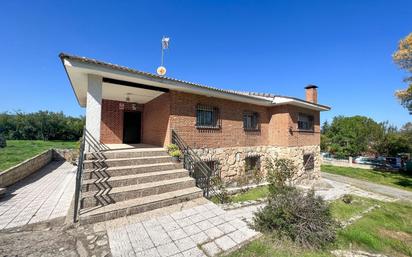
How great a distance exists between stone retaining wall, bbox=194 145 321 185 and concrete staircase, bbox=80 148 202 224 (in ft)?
7.83

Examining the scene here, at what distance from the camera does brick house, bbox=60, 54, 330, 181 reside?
19.3 feet

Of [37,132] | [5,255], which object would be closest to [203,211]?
[5,255]

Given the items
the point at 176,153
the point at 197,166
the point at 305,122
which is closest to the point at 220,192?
the point at 197,166

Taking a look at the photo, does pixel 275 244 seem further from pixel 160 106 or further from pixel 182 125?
pixel 160 106

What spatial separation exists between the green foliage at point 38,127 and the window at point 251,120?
27.0 meters

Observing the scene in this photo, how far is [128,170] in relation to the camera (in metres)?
5.27

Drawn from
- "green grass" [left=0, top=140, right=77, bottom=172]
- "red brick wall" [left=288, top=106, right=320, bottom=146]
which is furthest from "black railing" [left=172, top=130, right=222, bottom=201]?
"green grass" [left=0, top=140, right=77, bottom=172]

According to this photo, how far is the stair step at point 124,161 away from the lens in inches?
199

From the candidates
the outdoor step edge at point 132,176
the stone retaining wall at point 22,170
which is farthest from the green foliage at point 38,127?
the outdoor step edge at point 132,176

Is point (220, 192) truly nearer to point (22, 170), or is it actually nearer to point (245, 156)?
point (245, 156)

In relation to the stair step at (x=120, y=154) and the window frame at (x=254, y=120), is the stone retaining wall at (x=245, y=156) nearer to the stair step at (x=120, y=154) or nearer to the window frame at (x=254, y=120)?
the window frame at (x=254, y=120)

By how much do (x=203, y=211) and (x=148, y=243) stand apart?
1.62m

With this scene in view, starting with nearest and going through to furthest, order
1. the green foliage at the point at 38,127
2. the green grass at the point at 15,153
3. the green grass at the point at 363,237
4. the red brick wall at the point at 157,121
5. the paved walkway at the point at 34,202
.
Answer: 1. the green grass at the point at 363,237
2. the paved walkway at the point at 34,202
3. the red brick wall at the point at 157,121
4. the green grass at the point at 15,153
5. the green foliage at the point at 38,127

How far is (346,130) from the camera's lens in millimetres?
33250
